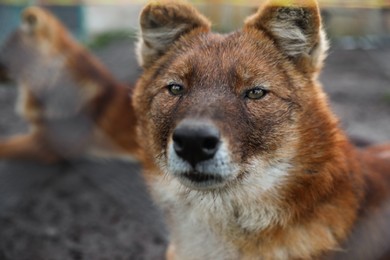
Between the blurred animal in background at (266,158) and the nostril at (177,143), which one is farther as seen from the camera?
the blurred animal in background at (266,158)

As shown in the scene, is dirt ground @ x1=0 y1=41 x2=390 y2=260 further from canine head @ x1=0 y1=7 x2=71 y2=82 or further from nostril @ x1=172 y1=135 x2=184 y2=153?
nostril @ x1=172 y1=135 x2=184 y2=153

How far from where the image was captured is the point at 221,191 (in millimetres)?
2613

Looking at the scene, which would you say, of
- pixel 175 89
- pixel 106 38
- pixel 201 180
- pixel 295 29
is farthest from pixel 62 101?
pixel 106 38

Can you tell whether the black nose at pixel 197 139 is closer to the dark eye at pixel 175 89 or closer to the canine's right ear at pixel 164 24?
the dark eye at pixel 175 89

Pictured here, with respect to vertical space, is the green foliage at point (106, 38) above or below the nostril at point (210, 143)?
below

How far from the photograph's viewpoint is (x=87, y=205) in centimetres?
460

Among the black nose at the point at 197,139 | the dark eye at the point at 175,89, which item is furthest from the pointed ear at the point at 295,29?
the black nose at the point at 197,139

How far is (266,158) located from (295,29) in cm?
65

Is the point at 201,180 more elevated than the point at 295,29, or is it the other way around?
the point at 295,29

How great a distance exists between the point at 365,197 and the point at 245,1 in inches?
74.1

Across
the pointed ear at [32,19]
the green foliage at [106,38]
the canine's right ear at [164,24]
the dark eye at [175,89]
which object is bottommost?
the green foliage at [106,38]

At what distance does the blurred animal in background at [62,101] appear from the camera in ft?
17.8

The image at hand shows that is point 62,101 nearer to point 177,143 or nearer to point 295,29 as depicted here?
point 295,29

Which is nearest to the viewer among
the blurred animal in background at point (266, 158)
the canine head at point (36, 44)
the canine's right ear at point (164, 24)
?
the blurred animal in background at point (266, 158)
